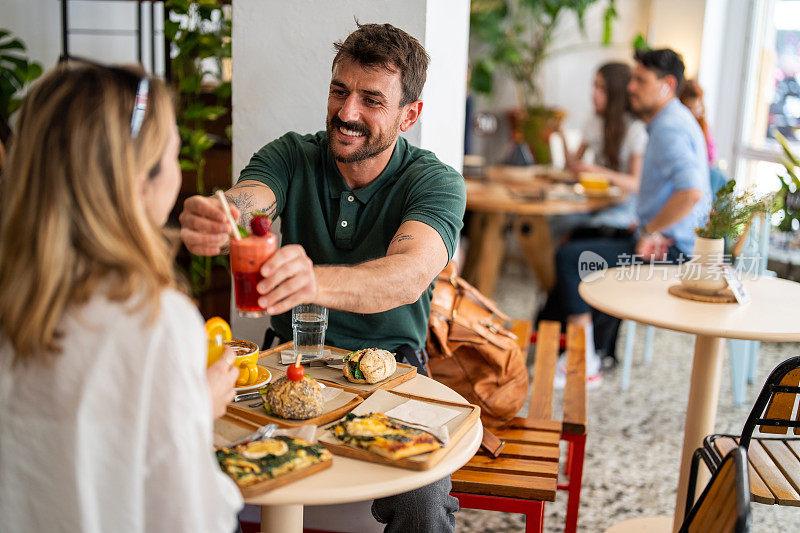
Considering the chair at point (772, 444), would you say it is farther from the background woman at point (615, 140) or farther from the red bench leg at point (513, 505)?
the background woman at point (615, 140)

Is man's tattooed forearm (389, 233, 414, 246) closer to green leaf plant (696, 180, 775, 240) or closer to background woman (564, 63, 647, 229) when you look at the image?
green leaf plant (696, 180, 775, 240)

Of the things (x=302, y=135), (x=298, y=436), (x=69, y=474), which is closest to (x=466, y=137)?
(x=302, y=135)

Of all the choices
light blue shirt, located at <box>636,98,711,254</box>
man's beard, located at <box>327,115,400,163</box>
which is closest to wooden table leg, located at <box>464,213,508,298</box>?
light blue shirt, located at <box>636,98,711,254</box>

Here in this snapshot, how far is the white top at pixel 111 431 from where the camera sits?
3.63 feet

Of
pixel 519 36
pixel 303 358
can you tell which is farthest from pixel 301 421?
pixel 519 36

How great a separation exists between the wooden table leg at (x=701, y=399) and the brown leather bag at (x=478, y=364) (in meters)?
0.58

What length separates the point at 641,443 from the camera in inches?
133

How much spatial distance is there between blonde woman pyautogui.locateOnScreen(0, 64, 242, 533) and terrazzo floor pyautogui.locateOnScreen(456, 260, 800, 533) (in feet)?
5.65

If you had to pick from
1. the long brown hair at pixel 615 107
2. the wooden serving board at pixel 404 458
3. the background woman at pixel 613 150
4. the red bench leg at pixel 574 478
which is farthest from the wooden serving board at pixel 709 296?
the long brown hair at pixel 615 107

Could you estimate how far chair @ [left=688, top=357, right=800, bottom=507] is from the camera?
1.95 metres

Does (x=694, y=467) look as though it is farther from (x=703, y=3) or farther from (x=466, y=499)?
(x=703, y=3)

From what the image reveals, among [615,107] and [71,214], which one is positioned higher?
[615,107]

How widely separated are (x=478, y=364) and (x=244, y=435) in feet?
3.32

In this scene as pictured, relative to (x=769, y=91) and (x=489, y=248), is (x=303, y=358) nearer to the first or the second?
(x=489, y=248)
